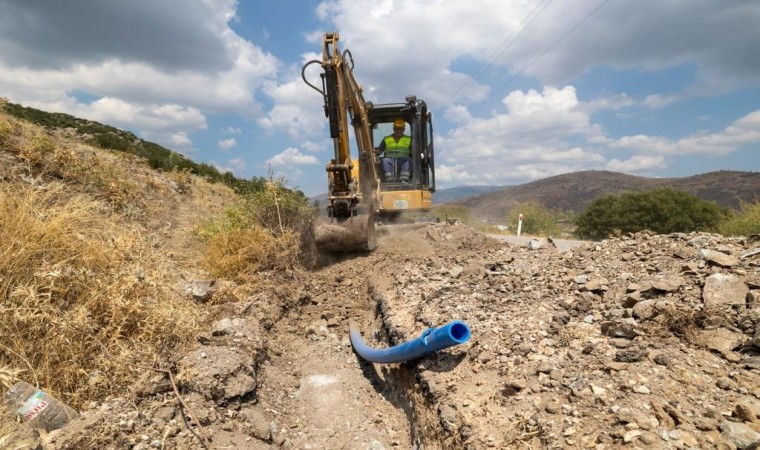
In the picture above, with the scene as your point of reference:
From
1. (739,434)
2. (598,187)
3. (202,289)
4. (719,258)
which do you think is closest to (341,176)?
(202,289)

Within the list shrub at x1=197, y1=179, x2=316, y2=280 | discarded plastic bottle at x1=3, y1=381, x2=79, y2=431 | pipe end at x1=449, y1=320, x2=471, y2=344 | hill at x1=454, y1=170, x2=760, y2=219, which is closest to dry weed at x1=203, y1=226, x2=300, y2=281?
shrub at x1=197, y1=179, x2=316, y2=280

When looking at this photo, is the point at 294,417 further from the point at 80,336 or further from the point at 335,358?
the point at 80,336

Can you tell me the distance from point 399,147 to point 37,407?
7623 millimetres

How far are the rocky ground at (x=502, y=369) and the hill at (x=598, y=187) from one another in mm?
38266

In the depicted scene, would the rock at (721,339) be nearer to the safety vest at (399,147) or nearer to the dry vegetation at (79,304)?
the dry vegetation at (79,304)

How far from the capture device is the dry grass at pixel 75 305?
3426 millimetres

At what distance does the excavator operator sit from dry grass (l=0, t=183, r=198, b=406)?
5.69 m

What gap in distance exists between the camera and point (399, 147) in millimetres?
9594

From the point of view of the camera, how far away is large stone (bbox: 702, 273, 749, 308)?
3.56 m

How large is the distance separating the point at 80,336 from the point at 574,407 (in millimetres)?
3655

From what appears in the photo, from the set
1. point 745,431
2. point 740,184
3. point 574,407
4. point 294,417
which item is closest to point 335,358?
point 294,417

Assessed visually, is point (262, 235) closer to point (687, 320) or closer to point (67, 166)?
point (67, 166)

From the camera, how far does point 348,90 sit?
316 inches

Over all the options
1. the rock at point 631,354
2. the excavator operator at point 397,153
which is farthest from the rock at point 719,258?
the excavator operator at point 397,153
